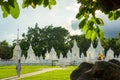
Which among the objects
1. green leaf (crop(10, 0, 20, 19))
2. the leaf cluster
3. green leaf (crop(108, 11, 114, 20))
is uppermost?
the leaf cluster

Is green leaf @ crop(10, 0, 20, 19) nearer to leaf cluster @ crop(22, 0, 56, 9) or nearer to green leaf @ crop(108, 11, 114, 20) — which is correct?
leaf cluster @ crop(22, 0, 56, 9)

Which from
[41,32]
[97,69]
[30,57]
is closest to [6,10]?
[97,69]

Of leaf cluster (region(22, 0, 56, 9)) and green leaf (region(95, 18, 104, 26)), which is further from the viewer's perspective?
green leaf (region(95, 18, 104, 26))

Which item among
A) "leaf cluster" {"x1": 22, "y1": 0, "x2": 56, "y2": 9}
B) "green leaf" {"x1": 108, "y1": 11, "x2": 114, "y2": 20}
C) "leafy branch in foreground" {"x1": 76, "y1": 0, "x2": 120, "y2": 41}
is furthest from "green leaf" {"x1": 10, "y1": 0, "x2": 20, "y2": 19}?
"green leaf" {"x1": 108, "y1": 11, "x2": 114, "y2": 20}

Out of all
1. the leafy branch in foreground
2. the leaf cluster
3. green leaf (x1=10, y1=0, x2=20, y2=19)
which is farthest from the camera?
the leafy branch in foreground

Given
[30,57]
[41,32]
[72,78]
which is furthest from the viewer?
[41,32]

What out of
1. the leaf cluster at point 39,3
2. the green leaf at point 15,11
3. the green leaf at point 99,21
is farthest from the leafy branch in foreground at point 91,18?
the green leaf at point 15,11

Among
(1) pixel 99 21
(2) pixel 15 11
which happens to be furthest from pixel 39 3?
(1) pixel 99 21

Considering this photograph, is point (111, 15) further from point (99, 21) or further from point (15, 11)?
point (15, 11)

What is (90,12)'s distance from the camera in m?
3.03

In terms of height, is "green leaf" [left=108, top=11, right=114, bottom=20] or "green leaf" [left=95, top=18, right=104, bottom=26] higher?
"green leaf" [left=108, top=11, right=114, bottom=20]

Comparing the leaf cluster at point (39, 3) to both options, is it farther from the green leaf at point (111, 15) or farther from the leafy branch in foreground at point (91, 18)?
the green leaf at point (111, 15)

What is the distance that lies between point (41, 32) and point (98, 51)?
4146 centimetres

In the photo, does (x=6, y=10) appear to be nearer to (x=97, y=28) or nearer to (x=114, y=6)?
(x=114, y=6)
